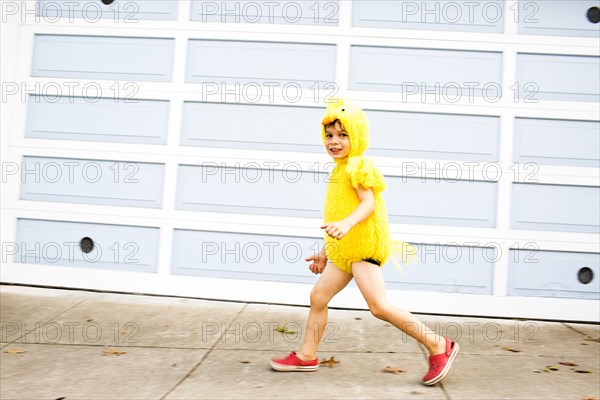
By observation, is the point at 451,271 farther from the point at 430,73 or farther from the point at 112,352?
the point at 112,352

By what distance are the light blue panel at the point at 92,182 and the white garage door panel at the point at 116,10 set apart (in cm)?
121

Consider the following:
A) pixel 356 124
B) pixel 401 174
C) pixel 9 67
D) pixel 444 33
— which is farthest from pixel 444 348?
pixel 9 67

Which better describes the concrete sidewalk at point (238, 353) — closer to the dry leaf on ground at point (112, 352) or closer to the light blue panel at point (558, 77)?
the dry leaf on ground at point (112, 352)

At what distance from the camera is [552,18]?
4.08m

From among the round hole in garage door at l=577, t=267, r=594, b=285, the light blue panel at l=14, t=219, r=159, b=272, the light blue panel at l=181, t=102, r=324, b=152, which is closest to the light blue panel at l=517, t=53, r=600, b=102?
the round hole in garage door at l=577, t=267, r=594, b=285

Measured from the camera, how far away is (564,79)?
405cm

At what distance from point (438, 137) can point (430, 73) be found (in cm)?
52

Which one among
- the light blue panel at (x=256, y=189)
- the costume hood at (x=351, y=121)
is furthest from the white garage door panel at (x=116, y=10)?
the costume hood at (x=351, y=121)

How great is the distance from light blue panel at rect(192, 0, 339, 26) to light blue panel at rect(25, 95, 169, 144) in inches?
32.7

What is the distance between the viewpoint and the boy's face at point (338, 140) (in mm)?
2637

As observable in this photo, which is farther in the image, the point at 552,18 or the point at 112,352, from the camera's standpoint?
the point at 552,18

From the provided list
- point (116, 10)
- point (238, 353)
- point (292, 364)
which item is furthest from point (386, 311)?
point (116, 10)

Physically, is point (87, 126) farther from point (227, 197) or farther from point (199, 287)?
point (199, 287)

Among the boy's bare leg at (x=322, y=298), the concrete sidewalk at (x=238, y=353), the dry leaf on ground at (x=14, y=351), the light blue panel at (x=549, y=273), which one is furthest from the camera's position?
the light blue panel at (x=549, y=273)
